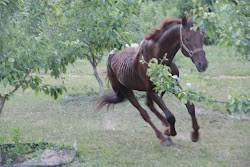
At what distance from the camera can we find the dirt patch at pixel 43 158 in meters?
4.98

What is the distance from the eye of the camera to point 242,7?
3.24 meters

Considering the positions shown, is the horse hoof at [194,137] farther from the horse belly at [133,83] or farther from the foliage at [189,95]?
the foliage at [189,95]

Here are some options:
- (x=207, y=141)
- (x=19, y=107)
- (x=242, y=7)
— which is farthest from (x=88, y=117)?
(x=242, y=7)

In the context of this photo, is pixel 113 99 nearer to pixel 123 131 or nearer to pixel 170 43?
pixel 123 131

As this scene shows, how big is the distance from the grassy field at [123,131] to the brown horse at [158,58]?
477mm

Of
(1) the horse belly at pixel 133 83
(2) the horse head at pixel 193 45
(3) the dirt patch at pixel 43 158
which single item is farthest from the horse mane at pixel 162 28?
(3) the dirt patch at pixel 43 158

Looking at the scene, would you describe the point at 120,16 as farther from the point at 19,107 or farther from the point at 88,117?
the point at 19,107

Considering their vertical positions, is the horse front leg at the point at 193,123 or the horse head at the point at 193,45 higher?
the horse head at the point at 193,45

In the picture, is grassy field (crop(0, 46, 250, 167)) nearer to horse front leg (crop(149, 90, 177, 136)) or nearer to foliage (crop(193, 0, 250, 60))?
horse front leg (crop(149, 90, 177, 136))

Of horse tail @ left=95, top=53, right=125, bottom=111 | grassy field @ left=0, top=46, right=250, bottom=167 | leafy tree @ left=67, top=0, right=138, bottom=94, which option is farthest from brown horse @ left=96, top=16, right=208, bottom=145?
leafy tree @ left=67, top=0, right=138, bottom=94

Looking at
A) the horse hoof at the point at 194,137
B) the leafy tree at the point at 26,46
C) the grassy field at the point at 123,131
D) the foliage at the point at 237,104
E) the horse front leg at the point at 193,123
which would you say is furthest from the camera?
the horse hoof at the point at 194,137

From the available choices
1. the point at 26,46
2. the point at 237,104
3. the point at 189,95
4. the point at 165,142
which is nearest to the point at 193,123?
the point at 165,142

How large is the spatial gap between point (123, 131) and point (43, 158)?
264 centimetres

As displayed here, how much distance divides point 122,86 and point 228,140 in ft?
8.33
